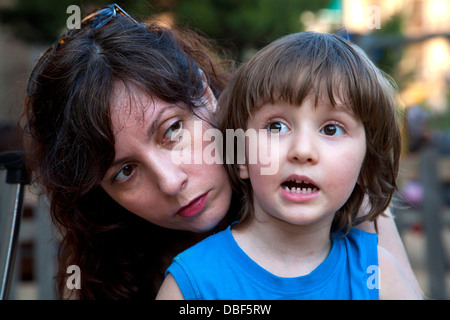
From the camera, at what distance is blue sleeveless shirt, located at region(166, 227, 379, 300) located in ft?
4.30

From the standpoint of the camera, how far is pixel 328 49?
4.36ft

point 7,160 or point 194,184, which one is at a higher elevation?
point 7,160

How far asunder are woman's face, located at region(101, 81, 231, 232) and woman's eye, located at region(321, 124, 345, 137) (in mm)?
349

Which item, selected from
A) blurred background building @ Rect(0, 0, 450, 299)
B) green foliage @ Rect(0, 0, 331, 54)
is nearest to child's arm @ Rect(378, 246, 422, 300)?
blurred background building @ Rect(0, 0, 450, 299)

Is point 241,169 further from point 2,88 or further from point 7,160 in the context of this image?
point 2,88

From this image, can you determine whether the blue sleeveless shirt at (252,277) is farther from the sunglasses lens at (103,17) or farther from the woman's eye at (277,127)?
the sunglasses lens at (103,17)

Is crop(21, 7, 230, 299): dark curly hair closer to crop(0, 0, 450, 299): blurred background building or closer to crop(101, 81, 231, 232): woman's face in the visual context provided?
crop(101, 81, 231, 232): woman's face

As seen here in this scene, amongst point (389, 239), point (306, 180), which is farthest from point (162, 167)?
point (389, 239)

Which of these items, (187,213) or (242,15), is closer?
(187,213)

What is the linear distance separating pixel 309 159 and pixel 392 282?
40 centimetres

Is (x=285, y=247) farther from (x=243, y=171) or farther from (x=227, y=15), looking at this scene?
(x=227, y=15)

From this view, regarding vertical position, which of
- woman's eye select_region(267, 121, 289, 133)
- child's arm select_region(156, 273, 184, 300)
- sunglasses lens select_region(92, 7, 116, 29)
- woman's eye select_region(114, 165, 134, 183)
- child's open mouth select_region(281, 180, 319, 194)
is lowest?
child's arm select_region(156, 273, 184, 300)
